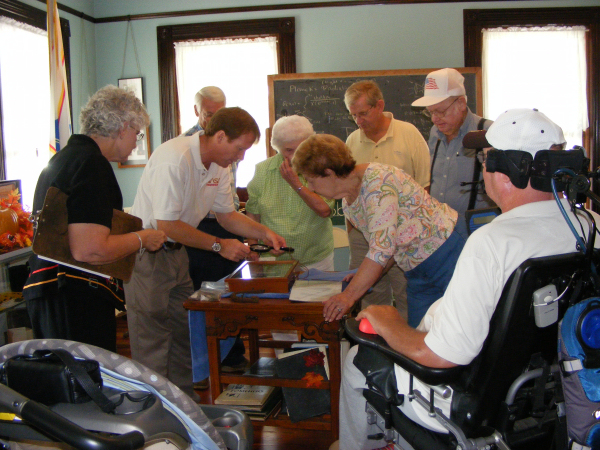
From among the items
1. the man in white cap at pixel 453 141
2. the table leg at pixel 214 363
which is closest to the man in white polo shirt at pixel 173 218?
the table leg at pixel 214 363

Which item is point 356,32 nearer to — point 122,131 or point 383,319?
point 122,131

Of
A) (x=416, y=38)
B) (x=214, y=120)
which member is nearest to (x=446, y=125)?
(x=214, y=120)

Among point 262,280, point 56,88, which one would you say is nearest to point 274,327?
point 262,280

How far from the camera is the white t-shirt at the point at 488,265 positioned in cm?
113

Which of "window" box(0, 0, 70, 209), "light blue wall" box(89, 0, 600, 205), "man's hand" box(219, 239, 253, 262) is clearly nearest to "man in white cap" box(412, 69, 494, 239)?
"man's hand" box(219, 239, 253, 262)

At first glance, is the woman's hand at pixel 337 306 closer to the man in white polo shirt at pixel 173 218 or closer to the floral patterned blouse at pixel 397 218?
the floral patterned blouse at pixel 397 218

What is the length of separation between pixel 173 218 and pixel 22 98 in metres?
2.54

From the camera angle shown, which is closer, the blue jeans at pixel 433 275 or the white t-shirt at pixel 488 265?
the white t-shirt at pixel 488 265

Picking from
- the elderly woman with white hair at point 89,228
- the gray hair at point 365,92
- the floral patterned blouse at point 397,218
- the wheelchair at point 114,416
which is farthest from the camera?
the gray hair at point 365,92

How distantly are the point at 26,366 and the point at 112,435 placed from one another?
222mm

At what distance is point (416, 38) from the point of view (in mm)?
4578

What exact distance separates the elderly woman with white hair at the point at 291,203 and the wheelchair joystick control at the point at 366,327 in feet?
4.06

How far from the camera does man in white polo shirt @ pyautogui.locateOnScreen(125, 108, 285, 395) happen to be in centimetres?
219

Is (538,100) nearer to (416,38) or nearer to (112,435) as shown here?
(416,38)
